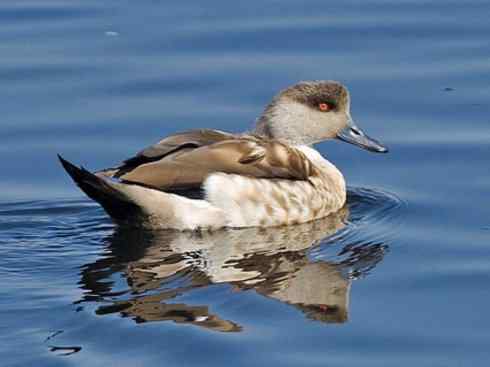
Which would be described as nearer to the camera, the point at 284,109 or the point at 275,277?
the point at 275,277

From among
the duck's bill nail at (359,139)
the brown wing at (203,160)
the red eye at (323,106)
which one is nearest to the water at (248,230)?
the duck's bill nail at (359,139)

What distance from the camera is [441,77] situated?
49.4 ft

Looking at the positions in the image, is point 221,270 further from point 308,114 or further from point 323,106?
point 323,106

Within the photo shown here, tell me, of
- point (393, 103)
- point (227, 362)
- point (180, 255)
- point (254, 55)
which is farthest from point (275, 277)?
point (254, 55)

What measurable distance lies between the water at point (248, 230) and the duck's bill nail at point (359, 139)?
10.6 inches

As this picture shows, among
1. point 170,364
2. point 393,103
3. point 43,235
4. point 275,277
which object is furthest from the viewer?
point 393,103

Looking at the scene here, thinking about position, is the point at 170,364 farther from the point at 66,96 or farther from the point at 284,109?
the point at 66,96

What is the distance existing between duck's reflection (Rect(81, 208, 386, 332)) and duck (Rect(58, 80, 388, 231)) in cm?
13

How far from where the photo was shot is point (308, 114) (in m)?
13.1

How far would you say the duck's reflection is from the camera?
10.2 meters

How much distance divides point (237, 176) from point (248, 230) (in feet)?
1.37

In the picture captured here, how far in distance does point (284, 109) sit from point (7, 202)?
7.64 feet

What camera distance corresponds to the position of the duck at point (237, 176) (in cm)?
1186

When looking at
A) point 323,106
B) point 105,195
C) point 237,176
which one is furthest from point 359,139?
point 105,195
